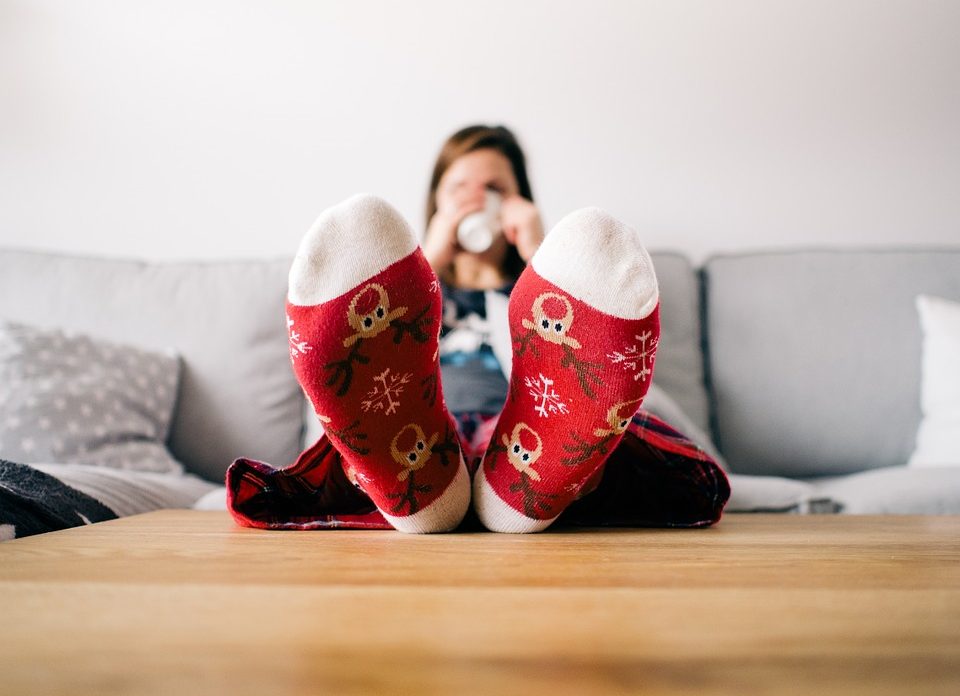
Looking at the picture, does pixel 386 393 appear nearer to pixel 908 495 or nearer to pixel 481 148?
pixel 908 495

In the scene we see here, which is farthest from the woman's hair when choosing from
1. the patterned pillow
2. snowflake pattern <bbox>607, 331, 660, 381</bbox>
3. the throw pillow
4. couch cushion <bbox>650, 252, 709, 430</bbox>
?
snowflake pattern <bbox>607, 331, 660, 381</bbox>

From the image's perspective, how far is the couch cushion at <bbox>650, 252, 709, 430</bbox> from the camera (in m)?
1.18

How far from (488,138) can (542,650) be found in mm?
1112

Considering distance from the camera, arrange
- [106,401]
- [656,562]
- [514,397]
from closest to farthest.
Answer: [656,562], [514,397], [106,401]

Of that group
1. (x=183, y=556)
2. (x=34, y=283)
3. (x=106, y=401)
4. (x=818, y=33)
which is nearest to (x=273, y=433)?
(x=106, y=401)

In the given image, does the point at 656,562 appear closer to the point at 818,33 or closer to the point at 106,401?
the point at 106,401

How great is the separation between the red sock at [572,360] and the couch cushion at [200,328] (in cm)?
70

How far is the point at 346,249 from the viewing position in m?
0.48

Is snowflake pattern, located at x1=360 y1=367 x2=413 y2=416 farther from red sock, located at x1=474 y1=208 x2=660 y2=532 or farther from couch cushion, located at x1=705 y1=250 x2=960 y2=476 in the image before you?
couch cushion, located at x1=705 y1=250 x2=960 y2=476

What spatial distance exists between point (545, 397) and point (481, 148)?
0.82 m

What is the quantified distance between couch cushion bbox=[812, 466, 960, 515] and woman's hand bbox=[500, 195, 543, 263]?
0.48m

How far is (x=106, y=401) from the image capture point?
964mm

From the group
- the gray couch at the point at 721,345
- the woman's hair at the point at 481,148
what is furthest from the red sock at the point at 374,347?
the woman's hair at the point at 481,148

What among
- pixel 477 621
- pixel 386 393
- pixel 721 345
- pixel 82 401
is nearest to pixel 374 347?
pixel 386 393
